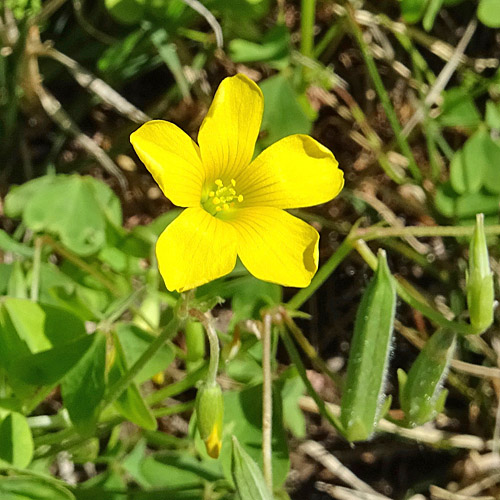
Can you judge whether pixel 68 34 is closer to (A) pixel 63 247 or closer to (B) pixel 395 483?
(A) pixel 63 247

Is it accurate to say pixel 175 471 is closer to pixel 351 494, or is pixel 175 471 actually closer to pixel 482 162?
pixel 351 494

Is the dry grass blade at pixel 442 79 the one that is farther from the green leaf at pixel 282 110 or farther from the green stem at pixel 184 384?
the green stem at pixel 184 384

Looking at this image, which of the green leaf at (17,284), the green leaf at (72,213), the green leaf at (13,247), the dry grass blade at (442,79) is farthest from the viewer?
the dry grass blade at (442,79)

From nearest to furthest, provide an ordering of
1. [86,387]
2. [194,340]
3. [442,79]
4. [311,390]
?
[86,387]
[311,390]
[194,340]
[442,79]

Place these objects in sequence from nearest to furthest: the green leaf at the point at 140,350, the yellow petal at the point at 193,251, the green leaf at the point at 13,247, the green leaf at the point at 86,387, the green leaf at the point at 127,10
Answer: the yellow petal at the point at 193,251 → the green leaf at the point at 86,387 → the green leaf at the point at 140,350 → the green leaf at the point at 13,247 → the green leaf at the point at 127,10

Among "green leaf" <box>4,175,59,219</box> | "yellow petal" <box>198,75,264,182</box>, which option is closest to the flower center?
"yellow petal" <box>198,75,264,182</box>

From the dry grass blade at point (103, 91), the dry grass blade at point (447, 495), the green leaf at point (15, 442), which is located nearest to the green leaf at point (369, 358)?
the green leaf at point (15, 442)

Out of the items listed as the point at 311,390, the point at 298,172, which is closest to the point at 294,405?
the point at 311,390
